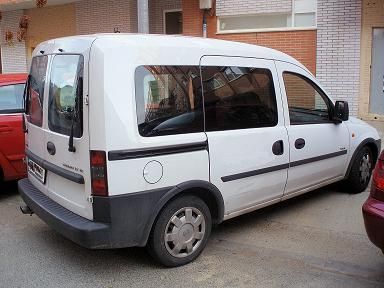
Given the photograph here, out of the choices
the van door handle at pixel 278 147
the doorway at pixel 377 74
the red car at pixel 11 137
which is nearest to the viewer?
the van door handle at pixel 278 147

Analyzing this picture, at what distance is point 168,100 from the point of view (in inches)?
153

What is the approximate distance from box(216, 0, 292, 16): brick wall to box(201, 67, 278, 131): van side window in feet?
23.3

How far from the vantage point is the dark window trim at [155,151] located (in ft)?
11.6

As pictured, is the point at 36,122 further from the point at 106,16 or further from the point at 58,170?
the point at 106,16

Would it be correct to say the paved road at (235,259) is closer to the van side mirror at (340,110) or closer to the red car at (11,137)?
the red car at (11,137)

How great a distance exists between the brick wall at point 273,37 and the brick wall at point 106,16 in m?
2.42

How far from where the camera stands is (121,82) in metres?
3.57

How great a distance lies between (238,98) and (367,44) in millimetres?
6911

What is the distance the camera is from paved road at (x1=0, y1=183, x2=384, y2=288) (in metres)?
3.82

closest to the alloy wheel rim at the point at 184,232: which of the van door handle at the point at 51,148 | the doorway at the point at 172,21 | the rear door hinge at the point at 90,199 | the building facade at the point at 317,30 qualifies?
the rear door hinge at the point at 90,199

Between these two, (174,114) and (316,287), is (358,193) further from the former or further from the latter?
(174,114)

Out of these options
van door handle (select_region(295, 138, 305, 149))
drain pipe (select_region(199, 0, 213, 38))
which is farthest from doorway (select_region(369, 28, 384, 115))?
van door handle (select_region(295, 138, 305, 149))

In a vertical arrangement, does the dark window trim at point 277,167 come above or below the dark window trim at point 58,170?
below

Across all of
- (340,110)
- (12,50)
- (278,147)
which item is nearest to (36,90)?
(278,147)
